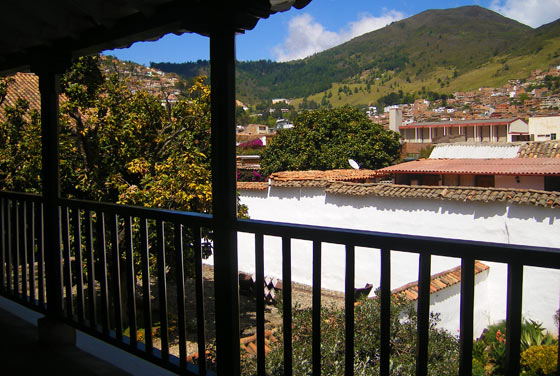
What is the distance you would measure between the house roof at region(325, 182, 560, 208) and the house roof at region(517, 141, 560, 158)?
31.1ft

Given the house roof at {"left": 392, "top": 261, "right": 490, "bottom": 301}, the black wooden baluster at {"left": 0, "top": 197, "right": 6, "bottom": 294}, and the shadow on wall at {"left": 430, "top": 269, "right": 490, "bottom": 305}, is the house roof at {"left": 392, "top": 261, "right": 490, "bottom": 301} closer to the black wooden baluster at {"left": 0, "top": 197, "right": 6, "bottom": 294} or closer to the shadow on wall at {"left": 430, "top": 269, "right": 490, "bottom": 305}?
the shadow on wall at {"left": 430, "top": 269, "right": 490, "bottom": 305}

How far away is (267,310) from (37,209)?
7017 millimetres

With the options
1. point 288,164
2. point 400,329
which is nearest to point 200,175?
point 400,329

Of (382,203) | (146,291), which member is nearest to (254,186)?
(382,203)

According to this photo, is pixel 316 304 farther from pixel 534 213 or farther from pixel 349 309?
pixel 534 213

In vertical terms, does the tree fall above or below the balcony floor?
above

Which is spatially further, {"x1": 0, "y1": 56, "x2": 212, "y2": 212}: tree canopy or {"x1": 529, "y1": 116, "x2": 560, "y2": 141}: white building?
{"x1": 529, "y1": 116, "x2": 560, "y2": 141}: white building

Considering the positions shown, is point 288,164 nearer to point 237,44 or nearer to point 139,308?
point 139,308

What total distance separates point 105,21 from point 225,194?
0.97m

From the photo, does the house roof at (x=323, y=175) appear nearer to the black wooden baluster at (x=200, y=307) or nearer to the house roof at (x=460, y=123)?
the black wooden baluster at (x=200, y=307)

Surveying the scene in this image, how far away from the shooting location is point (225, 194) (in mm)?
1666

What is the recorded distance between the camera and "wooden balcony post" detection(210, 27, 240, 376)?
1.65 meters

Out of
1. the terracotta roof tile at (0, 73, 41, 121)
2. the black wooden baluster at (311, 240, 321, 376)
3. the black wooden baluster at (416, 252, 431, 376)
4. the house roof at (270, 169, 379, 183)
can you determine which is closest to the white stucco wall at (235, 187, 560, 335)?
the house roof at (270, 169, 379, 183)

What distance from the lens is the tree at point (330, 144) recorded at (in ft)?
81.7
